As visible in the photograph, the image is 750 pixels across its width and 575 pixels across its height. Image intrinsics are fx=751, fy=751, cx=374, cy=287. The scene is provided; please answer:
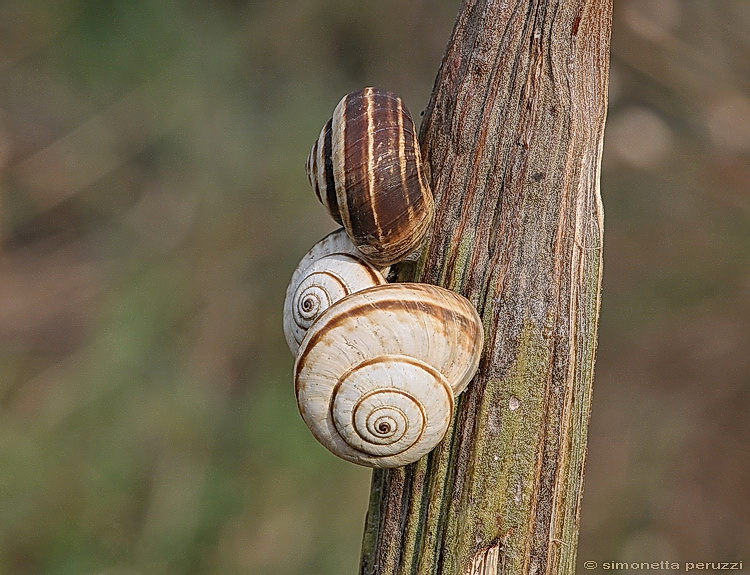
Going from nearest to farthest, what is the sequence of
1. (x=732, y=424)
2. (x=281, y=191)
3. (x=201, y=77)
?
(x=732, y=424) → (x=281, y=191) → (x=201, y=77)

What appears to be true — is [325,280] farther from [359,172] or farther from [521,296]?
[521,296]

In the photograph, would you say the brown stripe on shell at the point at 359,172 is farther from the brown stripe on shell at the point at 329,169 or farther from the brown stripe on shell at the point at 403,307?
the brown stripe on shell at the point at 403,307

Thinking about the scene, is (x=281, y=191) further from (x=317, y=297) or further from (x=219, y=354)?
(x=317, y=297)

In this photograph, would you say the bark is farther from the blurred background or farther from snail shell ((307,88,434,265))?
the blurred background

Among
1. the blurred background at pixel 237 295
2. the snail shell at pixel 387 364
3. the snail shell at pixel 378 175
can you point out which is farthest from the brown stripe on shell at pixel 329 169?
the blurred background at pixel 237 295

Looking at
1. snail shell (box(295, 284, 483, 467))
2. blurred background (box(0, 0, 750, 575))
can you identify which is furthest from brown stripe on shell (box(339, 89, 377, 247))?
blurred background (box(0, 0, 750, 575))

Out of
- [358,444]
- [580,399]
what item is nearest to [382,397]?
[358,444]
